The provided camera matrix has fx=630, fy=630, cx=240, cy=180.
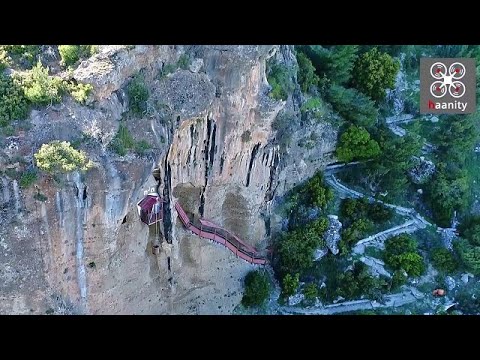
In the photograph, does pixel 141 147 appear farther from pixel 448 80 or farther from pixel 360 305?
pixel 448 80

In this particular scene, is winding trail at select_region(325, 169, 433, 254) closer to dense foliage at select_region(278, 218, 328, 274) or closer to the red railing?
dense foliage at select_region(278, 218, 328, 274)

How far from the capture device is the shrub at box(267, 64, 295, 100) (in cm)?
2461

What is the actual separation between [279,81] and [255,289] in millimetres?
8758

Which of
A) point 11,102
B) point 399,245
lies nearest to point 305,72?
point 399,245

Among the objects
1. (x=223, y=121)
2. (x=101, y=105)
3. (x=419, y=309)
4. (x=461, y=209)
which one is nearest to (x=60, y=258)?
(x=101, y=105)

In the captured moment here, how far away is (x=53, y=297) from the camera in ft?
65.1

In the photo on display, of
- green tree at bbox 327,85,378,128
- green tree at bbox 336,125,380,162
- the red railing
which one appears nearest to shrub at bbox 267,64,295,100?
green tree at bbox 327,85,378,128

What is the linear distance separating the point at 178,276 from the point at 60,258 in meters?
6.17

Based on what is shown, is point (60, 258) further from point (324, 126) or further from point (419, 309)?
point (419, 309)

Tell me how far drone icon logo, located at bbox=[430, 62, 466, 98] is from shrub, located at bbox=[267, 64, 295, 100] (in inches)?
335

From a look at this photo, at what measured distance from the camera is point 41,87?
770 inches

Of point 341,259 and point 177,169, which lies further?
point 341,259

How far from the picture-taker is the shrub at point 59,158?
18.4 m

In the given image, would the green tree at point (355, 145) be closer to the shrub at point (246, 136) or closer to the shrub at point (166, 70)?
the shrub at point (246, 136)
